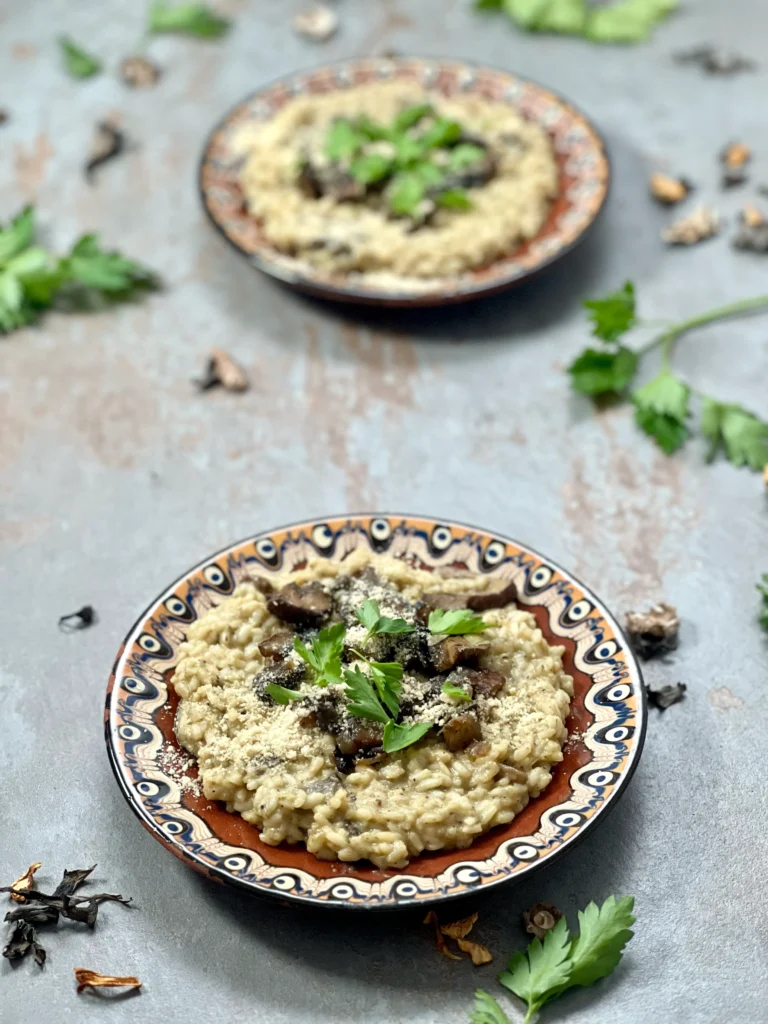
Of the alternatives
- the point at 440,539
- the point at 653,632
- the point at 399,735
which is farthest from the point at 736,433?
the point at 399,735

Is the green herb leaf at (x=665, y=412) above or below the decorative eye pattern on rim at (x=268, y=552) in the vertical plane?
below

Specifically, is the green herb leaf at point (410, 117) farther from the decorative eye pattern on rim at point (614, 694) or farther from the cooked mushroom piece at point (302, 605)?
the decorative eye pattern on rim at point (614, 694)

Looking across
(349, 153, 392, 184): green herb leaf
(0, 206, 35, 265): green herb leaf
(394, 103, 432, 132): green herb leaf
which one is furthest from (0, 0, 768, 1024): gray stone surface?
(394, 103, 432, 132): green herb leaf

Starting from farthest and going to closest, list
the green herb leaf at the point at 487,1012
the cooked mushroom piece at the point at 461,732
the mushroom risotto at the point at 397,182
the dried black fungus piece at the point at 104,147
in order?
1. the dried black fungus piece at the point at 104,147
2. the mushroom risotto at the point at 397,182
3. the cooked mushroom piece at the point at 461,732
4. the green herb leaf at the point at 487,1012

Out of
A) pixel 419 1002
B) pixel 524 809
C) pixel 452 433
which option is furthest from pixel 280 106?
pixel 419 1002

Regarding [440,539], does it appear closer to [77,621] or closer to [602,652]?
[602,652]

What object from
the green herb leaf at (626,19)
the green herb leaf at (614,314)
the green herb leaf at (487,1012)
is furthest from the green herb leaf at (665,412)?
the green herb leaf at (626,19)
